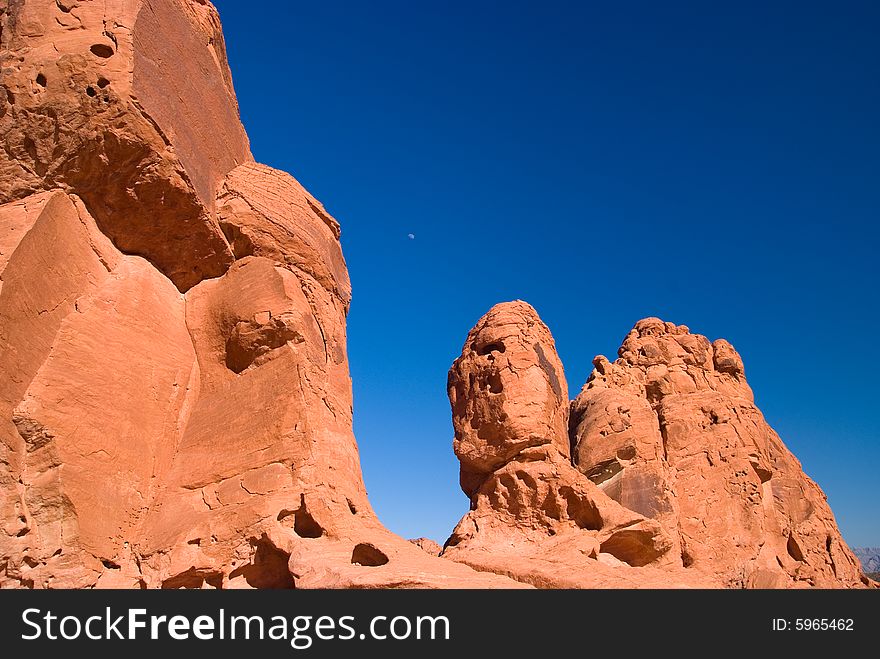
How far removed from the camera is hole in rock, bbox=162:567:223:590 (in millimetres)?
8406

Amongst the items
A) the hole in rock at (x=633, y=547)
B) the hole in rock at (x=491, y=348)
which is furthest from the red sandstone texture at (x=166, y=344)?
the hole in rock at (x=491, y=348)

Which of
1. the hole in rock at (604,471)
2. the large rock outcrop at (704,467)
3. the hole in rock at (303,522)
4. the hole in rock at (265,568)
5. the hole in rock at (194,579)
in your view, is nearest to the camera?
the hole in rock at (194,579)

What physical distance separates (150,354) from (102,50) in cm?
386

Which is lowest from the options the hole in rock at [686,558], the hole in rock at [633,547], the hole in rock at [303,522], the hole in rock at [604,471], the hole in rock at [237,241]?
the hole in rock at [303,522]

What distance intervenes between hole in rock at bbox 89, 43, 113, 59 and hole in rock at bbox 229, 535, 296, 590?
627cm

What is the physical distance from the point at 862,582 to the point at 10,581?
71.5ft

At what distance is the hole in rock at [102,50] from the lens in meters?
9.30

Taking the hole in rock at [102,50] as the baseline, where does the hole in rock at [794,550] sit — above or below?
below

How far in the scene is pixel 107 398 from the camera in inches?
349

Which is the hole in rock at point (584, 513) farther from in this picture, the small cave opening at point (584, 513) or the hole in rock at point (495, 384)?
the hole in rock at point (495, 384)

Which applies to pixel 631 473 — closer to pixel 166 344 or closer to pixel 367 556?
pixel 367 556

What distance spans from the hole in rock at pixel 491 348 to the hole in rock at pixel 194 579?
9.97m
